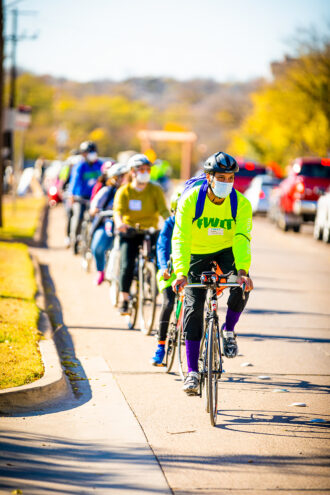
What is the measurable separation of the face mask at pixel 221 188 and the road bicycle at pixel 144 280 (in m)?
3.04

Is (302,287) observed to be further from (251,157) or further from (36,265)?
(251,157)

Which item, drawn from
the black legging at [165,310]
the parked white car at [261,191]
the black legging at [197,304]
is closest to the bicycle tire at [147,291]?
the black legging at [165,310]

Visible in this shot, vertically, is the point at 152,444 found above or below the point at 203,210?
below

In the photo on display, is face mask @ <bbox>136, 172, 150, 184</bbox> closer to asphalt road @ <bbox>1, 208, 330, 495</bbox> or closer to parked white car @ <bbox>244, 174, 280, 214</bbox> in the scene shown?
asphalt road @ <bbox>1, 208, 330, 495</bbox>

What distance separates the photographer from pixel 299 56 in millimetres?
44688

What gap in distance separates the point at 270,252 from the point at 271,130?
34.9 meters

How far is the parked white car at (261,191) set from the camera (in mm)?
30562

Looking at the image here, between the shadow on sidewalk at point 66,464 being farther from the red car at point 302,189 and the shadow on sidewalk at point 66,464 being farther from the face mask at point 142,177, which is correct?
the red car at point 302,189

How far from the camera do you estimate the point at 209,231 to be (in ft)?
21.6

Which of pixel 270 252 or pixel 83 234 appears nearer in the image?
pixel 83 234

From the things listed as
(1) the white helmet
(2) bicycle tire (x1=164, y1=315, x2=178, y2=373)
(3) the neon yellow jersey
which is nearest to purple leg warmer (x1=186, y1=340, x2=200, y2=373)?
(3) the neon yellow jersey

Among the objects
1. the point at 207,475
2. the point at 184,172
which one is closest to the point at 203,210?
the point at 207,475

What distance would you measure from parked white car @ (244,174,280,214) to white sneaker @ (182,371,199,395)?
79.7 feet

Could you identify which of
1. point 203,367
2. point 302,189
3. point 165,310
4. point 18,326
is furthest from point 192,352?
point 302,189
